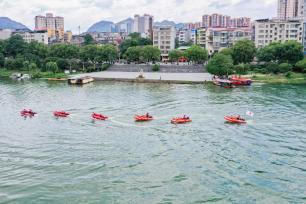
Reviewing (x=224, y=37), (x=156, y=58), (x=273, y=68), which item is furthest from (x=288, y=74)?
(x=224, y=37)

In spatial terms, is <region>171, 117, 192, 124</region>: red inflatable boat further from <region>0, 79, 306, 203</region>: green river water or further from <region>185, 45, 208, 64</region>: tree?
<region>185, 45, 208, 64</region>: tree

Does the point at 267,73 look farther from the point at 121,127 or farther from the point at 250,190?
the point at 250,190

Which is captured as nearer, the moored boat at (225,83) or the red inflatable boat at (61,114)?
the red inflatable boat at (61,114)

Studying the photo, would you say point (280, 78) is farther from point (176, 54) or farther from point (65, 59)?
point (65, 59)

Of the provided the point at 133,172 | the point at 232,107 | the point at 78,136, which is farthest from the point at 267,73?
the point at 133,172

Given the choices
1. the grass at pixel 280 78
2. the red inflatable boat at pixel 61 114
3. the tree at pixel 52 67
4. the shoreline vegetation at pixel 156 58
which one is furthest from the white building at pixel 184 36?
the red inflatable boat at pixel 61 114

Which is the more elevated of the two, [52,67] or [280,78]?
[52,67]

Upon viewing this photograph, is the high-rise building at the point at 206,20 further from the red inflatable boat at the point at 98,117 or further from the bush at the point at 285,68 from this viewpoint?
the red inflatable boat at the point at 98,117
